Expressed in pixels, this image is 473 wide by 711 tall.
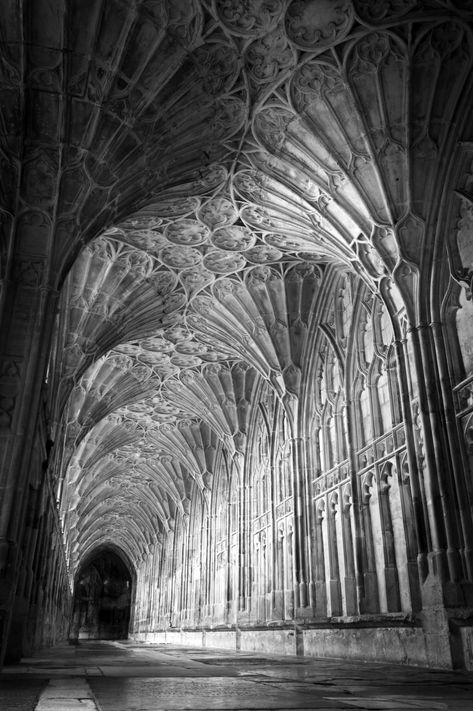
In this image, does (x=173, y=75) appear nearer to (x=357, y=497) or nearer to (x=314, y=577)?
(x=357, y=497)

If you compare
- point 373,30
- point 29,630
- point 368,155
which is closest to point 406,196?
point 368,155

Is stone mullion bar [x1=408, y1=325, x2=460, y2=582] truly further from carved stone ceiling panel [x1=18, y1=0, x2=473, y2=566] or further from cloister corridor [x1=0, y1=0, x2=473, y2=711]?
carved stone ceiling panel [x1=18, y1=0, x2=473, y2=566]

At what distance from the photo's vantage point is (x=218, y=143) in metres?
12.5

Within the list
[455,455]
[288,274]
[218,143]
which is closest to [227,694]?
[455,455]

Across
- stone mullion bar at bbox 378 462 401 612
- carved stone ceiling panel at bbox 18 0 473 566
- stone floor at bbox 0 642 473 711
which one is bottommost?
stone floor at bbox 0 642 473 711

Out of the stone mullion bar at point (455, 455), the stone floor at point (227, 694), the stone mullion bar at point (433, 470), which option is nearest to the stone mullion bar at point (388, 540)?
the stone mullion bar at point (433, 470)

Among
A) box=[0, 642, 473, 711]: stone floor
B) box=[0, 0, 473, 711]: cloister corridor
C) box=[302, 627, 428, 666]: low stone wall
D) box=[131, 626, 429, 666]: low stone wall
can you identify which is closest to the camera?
box=[0, 642, 473, 711]: stone floor

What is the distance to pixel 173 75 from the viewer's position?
10695 mm

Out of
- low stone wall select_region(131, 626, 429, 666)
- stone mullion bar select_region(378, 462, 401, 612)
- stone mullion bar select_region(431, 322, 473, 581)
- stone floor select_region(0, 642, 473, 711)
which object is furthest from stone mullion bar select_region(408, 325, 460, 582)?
stone floor select_region(0, 642, 473, 711)

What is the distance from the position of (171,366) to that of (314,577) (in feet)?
32.8

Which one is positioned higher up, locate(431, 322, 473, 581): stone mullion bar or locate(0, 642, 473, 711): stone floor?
locate(431, 322, 473, 581): stone mullion bar

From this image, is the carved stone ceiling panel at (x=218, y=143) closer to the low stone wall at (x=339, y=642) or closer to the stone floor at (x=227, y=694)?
the stone floor at (x=227, y=694)

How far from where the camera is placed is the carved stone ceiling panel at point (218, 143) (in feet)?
32.8

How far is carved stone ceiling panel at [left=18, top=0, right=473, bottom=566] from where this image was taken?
1001 centimetres
